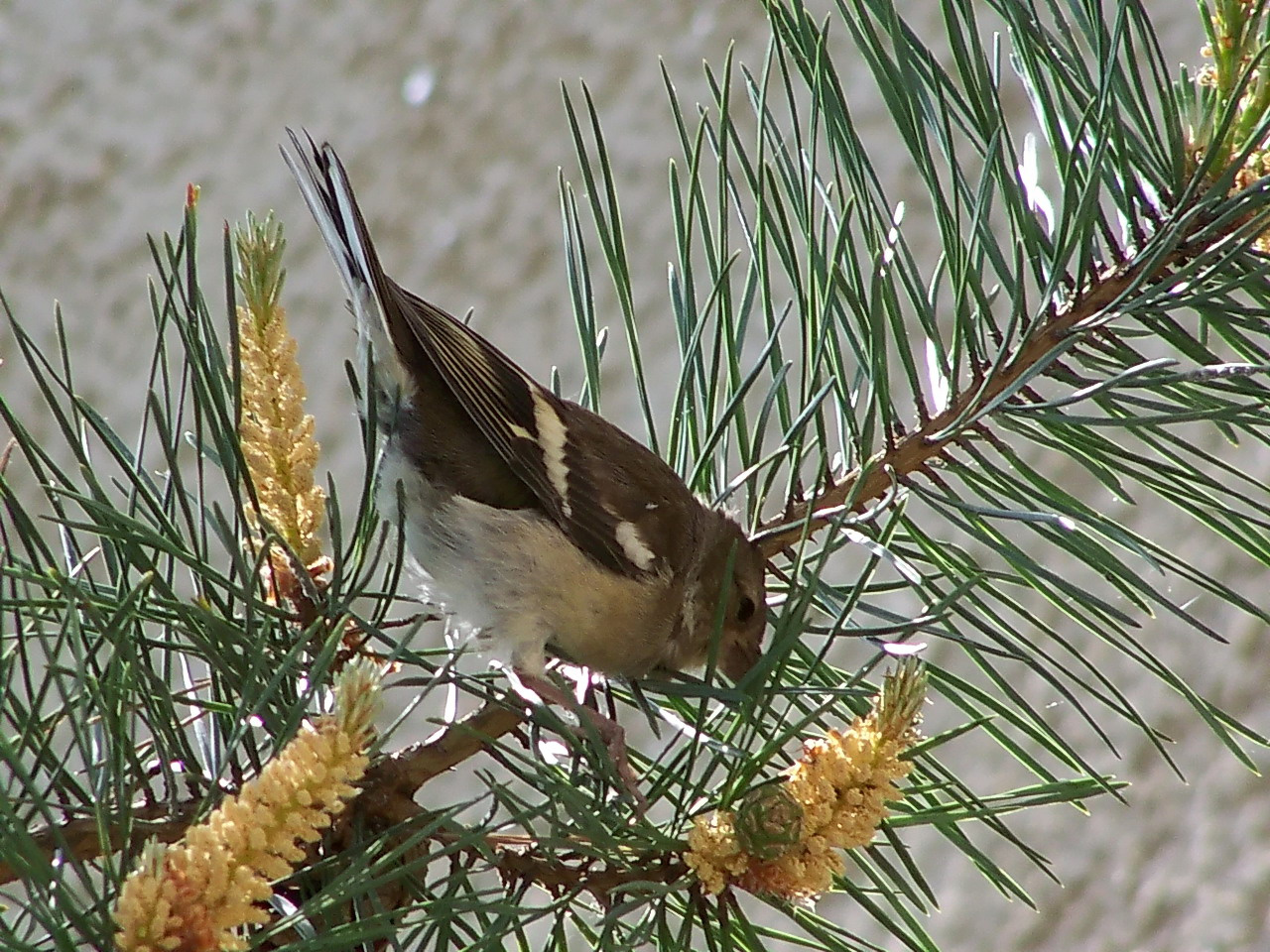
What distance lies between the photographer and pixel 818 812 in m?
0.30

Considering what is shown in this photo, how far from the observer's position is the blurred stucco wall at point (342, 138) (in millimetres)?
1294

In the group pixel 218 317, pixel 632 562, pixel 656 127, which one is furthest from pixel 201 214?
pixel 632 562

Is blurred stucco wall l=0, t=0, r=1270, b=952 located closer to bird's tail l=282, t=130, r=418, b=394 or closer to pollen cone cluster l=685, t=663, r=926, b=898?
A: bird's tail l=282, t=130, r=418, b=394

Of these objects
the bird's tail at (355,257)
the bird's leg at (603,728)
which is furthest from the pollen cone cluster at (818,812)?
the bird's tail at (355,257)

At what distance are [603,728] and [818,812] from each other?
154mm

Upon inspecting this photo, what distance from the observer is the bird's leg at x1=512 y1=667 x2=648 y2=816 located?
0.35 m

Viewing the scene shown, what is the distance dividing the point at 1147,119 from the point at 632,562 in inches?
11.5

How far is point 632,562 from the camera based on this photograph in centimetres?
62

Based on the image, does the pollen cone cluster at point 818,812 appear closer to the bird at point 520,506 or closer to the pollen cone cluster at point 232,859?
the pollen cone cluster at point 232,859

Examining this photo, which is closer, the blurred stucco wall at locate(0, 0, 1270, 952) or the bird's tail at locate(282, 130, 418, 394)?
the bird's tail at locate(282, 130, 418, 394)

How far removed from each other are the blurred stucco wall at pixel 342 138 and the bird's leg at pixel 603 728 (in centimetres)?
57

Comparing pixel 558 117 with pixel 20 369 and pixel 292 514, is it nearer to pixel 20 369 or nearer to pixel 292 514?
pixel 20 369

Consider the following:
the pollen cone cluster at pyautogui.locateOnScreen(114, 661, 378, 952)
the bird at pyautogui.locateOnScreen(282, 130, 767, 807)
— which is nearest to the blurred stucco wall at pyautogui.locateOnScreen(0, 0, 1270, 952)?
the bird at pyautogui.locateOnScreen(282, 130, 767, 807)

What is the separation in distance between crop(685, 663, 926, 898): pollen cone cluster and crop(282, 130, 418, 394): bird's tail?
28 cm
